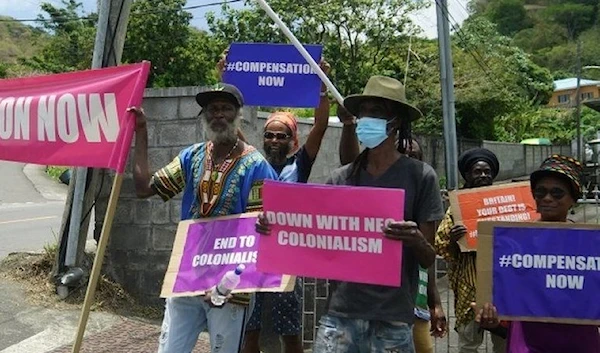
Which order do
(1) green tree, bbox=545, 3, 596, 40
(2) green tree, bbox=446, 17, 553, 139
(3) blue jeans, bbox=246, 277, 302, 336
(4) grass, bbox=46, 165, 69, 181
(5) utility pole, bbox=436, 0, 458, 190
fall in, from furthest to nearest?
1. (1) green tree, bbox=545, 3, 596, 40
2. (2) green tree, bbox=446, 17, 553, 139
3. (4) grass, bbox=46, 165, 69, 181
4. (5) utility pole, bbox=436, 0, 458, 190
5. (3) blue jeans, bbox=246, 277, 302, 336

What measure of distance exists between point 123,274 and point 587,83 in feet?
259

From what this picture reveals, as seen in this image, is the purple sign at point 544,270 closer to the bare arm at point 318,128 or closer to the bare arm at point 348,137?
the bare arm at point 348,137

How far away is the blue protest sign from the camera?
16.1ft

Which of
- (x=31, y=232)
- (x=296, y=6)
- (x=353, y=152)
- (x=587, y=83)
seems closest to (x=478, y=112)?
(x=296, y=6)

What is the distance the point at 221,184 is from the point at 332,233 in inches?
29.4

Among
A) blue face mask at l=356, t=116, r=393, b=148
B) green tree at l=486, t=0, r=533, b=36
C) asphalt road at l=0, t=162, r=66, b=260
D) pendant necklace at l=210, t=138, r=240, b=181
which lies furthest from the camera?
green tree at l=486, t=0, r=533, b=36

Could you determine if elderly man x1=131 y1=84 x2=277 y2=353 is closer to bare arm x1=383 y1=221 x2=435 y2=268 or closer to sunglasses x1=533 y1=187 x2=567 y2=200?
bare arm x1=383 y1=221 x2=435 y2=268

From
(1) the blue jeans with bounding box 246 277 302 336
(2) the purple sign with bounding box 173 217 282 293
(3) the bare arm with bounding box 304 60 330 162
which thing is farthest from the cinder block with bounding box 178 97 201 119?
(2) the purple sign with bounding box 173 217 282 293

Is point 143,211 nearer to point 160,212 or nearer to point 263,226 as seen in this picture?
point 160,212

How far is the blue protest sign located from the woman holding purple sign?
2.13 m

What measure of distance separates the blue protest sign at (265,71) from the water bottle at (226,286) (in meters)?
1.77

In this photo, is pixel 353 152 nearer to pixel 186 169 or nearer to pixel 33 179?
pixel 186 169

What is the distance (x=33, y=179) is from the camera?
24.0 meters

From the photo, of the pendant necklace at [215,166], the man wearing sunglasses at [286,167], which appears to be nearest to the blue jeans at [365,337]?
the pendant necklace at [215,166]
